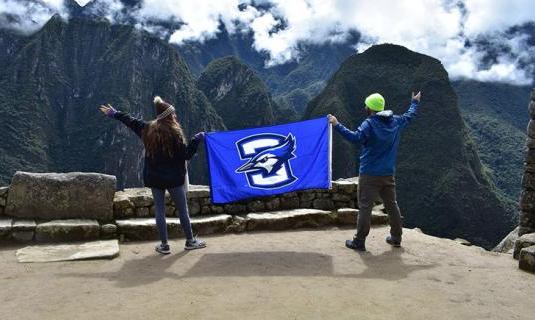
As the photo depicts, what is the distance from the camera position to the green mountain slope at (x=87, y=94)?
9525 cm

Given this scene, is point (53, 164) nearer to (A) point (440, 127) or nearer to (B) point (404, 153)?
(B) point (404, 153)

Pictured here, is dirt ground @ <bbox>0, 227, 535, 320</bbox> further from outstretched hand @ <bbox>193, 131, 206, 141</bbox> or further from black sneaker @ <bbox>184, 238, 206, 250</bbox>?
outstretched hand @ <bbox>193, 131, 206, 141</bbox>

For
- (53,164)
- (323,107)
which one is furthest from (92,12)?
(323,107)

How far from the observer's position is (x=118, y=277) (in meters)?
4.79

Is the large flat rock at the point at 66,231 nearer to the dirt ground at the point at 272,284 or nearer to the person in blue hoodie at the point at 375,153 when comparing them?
the dirt ground at the point at 272,284

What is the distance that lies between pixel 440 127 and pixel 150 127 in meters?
87.5

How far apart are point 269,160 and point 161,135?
178 cm

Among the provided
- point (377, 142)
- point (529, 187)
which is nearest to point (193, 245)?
point (377, 142)

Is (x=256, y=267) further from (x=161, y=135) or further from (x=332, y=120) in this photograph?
(x=332, y=120)

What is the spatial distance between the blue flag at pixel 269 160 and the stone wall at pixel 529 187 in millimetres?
3642

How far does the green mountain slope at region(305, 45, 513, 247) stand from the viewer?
7362 centimetres

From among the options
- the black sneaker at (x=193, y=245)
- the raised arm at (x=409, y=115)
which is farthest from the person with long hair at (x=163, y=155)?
the raised arm at (x=409, y=115)

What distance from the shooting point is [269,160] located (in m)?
6.80

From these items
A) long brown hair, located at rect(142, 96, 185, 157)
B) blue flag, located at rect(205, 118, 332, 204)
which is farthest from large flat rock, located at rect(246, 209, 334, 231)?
long brown hair, located at rect(142, 96, 185, 157)
